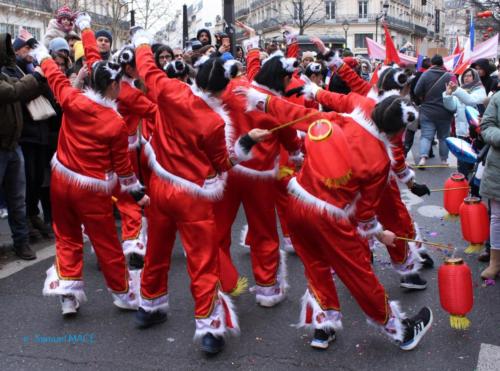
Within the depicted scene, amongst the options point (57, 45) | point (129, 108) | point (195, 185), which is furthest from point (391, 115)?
point (57, 45)

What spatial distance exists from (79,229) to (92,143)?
0.72m

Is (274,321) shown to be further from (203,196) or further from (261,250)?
(203,196)

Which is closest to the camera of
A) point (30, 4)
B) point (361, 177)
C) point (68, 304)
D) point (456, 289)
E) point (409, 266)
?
point (361, 177)

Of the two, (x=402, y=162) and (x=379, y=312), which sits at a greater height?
(x=402, y=162)

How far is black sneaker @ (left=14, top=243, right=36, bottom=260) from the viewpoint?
230 inches

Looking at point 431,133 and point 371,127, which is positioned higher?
point 371,127

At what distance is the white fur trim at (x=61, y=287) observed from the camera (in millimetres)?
4363

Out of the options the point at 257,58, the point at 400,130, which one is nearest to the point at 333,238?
the point at 400,130

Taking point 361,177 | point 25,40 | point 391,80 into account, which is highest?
point 25,40

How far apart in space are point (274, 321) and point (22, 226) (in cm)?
291

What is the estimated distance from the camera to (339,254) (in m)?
3.63

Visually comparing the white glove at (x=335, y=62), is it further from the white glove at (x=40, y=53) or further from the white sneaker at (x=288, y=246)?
the white glove at (x=40, y=53)

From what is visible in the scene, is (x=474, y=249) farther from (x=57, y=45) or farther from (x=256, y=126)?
(x=57, y=45)

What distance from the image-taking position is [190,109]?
12.4 feet
